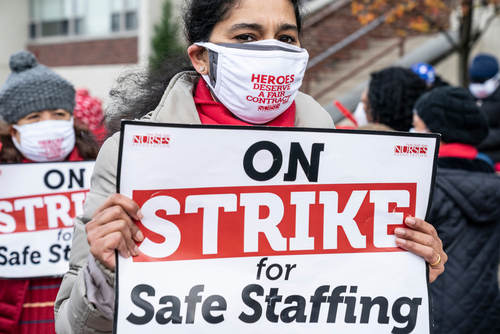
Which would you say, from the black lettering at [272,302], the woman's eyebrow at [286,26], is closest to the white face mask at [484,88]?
the woman's eyebrow at [286,26]

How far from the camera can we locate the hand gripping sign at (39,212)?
2893 millimetres

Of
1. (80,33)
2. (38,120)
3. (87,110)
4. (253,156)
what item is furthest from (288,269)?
(80,33)

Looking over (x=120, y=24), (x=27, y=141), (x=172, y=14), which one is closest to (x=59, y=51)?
(x=120, y=24)

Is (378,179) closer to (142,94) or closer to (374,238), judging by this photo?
(374,238)

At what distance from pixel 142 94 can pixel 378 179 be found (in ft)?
3.14

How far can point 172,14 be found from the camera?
15914 millimetres

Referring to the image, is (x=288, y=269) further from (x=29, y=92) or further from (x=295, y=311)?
(x=29, y=92)

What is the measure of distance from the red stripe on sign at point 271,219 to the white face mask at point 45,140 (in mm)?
1777

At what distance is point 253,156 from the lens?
1.63 metres

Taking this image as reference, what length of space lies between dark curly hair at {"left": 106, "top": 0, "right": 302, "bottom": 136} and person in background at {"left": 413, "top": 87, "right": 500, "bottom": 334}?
1.44 metres

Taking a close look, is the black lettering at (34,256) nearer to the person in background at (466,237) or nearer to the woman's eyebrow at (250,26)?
the woman's eyebrow at (250,26)

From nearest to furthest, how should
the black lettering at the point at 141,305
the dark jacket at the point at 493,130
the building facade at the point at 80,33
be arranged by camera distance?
the black lettering at the point at 141,305
the dark jacket at the point at 493,130
the building facade at the point at 80,33

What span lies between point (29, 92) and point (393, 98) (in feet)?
8.09

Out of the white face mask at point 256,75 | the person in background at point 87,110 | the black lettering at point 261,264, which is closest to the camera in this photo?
the black lettering at point 261,264
